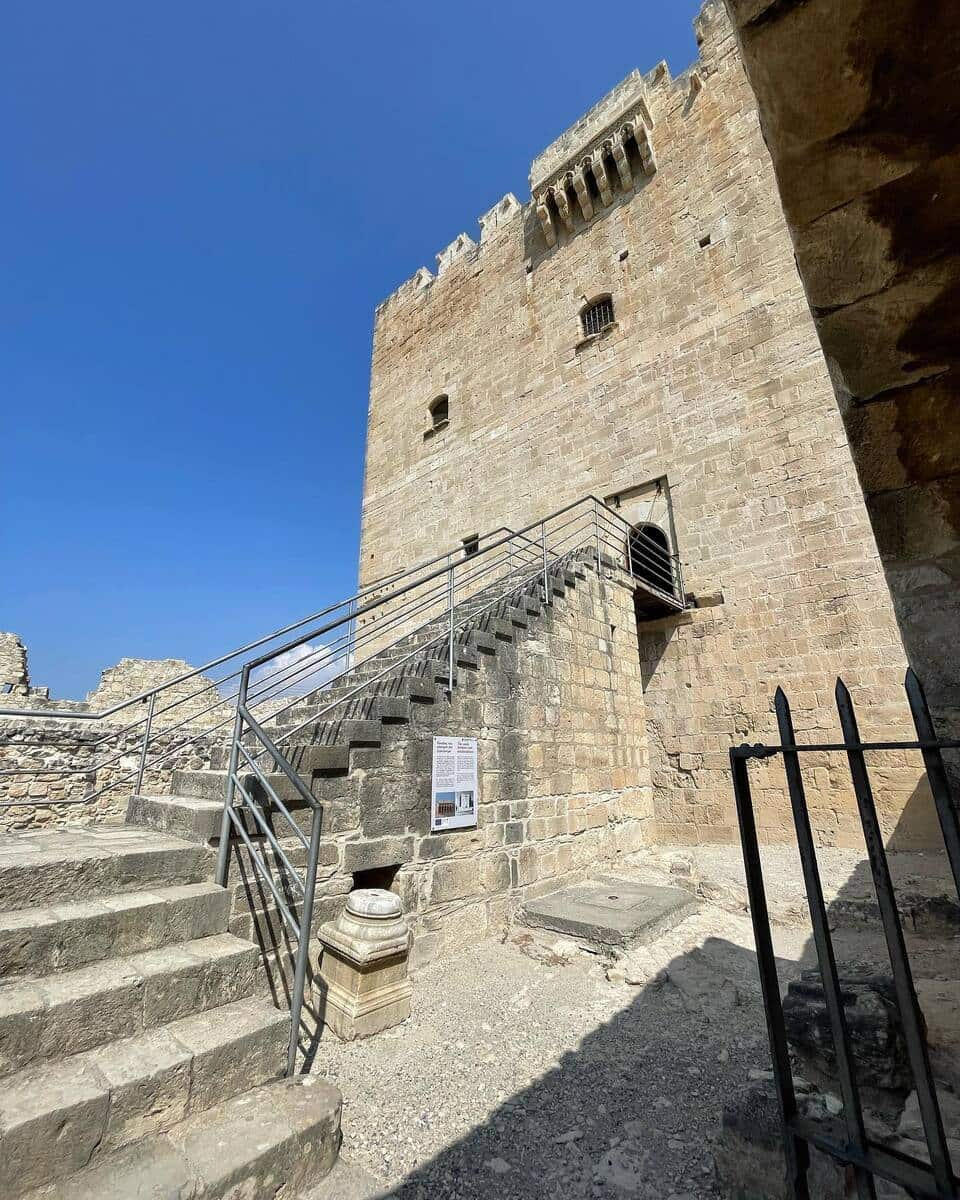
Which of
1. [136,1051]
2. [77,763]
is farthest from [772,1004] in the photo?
[77,763]

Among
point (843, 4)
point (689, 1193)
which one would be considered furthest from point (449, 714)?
point (843, 4)

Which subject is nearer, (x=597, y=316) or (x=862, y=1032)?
(x=862, y=1032)

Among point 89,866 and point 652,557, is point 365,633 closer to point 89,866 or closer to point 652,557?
point 652,557

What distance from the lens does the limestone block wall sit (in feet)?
13.1

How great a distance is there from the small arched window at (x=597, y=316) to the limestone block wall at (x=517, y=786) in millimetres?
6481

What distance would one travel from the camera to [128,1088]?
1.81 m

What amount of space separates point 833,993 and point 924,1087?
196mm

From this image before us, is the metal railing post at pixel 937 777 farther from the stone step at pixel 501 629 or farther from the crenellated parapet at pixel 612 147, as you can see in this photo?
the crenellated parapet at pixel 612 147

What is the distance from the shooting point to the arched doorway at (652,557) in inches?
344

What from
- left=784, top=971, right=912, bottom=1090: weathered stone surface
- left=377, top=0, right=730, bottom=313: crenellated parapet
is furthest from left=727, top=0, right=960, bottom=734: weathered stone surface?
left=377, top=0, right=730, bottom=313: crenellated parapet

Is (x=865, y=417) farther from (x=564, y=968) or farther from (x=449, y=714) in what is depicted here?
(x=564, y=968)

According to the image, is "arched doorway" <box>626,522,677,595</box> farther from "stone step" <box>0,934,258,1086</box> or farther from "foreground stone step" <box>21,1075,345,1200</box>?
→ "foreground stone step" <box>21,1075,345,1200</box>

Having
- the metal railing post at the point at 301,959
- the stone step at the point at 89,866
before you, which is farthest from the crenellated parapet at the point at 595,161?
the stone step at the point at 89,866

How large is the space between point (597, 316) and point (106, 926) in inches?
489
